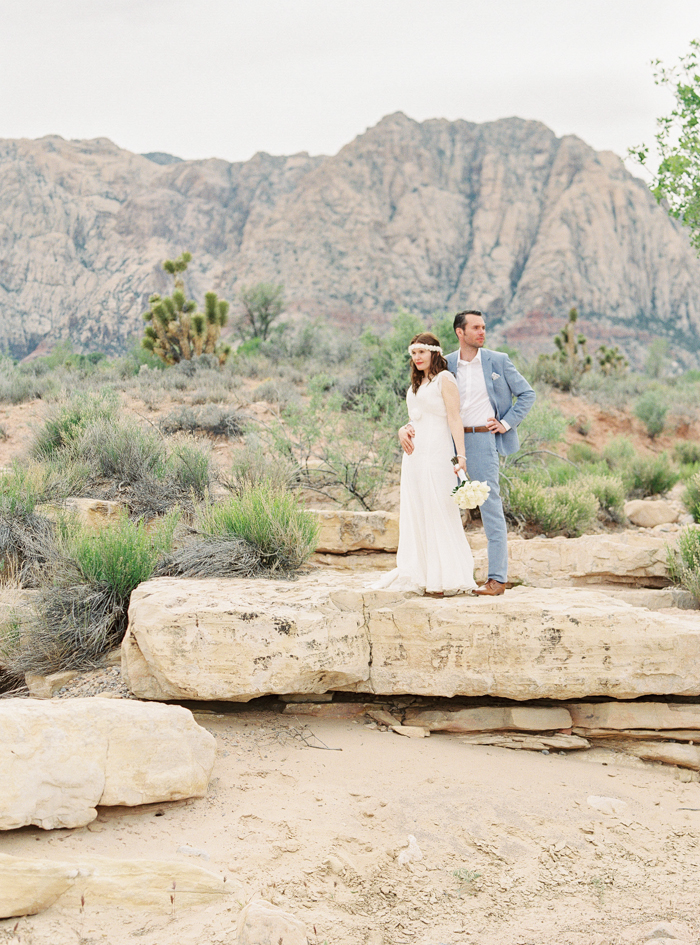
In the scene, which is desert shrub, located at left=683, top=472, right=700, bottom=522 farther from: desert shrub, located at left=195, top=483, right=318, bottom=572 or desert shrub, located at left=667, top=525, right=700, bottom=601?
desert shrub, located at left=195, top=483, right=318, bottom=572

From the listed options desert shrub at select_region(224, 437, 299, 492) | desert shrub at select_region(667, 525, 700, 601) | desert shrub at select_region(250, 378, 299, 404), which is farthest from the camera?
desert shrub at select_region(250, 378, 299, 404)

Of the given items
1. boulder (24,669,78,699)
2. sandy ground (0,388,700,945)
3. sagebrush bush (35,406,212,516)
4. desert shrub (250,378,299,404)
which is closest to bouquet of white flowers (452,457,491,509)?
sandy ground (0,388,700,945)

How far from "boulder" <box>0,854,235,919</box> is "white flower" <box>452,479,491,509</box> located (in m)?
2.61

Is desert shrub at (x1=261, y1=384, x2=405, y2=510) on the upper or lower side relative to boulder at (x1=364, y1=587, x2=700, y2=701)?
upper

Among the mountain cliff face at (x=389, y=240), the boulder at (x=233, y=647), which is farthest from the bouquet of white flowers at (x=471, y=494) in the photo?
the mountain cliff face at (x=389, y=240)

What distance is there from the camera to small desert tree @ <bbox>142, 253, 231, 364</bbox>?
18438mm

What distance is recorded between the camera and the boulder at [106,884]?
290cm

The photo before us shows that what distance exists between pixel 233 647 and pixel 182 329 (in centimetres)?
1523

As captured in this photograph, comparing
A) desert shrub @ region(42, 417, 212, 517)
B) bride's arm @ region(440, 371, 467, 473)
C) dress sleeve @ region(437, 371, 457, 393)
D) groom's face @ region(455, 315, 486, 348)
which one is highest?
groom's face @ region(455, 315, 486, 348)

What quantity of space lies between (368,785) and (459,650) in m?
1.12

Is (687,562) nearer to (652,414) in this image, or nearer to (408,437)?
(408,437)

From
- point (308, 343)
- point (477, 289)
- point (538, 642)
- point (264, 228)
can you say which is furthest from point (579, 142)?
point (538, 642)

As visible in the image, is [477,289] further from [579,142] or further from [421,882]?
[421,882]

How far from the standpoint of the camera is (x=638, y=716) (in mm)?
5031
